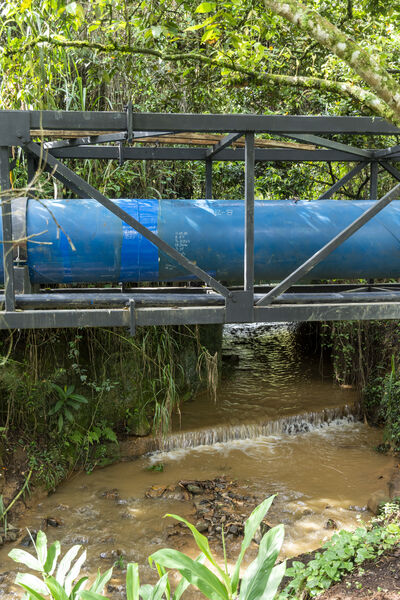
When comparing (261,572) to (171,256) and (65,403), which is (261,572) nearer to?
(171,256)

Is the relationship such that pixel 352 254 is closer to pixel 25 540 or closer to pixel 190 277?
pixel 190 277

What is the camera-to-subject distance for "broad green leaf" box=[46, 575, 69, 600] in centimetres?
202

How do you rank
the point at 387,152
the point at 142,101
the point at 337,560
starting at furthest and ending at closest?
the point at 142,101
the point at 387,152
the point at 337,560

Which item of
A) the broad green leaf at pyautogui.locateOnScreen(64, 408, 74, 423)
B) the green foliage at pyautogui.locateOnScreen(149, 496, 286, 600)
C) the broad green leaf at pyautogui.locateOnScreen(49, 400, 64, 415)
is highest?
the green foliage at pyautogui.locateOnScreen(149, 496, 286, 600)

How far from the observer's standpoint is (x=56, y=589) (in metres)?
2.02

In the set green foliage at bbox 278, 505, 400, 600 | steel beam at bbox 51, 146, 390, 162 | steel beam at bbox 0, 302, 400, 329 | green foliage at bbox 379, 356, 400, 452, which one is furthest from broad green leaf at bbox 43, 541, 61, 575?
green foliage at bbox 379, 356, 400, 452

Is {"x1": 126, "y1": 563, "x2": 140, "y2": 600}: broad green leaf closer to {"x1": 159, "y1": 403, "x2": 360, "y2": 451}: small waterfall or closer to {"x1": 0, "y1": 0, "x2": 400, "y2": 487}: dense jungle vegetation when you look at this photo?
{"x1": 0, "y1": 0, "x2": 400, "y2": 487}: dense jungle vegetation

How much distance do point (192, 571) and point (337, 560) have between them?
6.43 ft

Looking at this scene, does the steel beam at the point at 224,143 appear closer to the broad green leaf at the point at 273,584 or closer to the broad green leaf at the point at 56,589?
the broad green leaf at the point at 273,584

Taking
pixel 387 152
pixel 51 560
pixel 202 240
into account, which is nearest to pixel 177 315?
pixel 202 240

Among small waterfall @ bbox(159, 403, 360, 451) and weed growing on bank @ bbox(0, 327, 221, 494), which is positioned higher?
weed growing on bank @ bbox(0, 327, 221, 494)

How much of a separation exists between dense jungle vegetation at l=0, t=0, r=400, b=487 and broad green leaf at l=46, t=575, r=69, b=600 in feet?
9.18

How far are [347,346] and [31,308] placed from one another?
197 inches

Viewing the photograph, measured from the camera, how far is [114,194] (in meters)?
6.83
